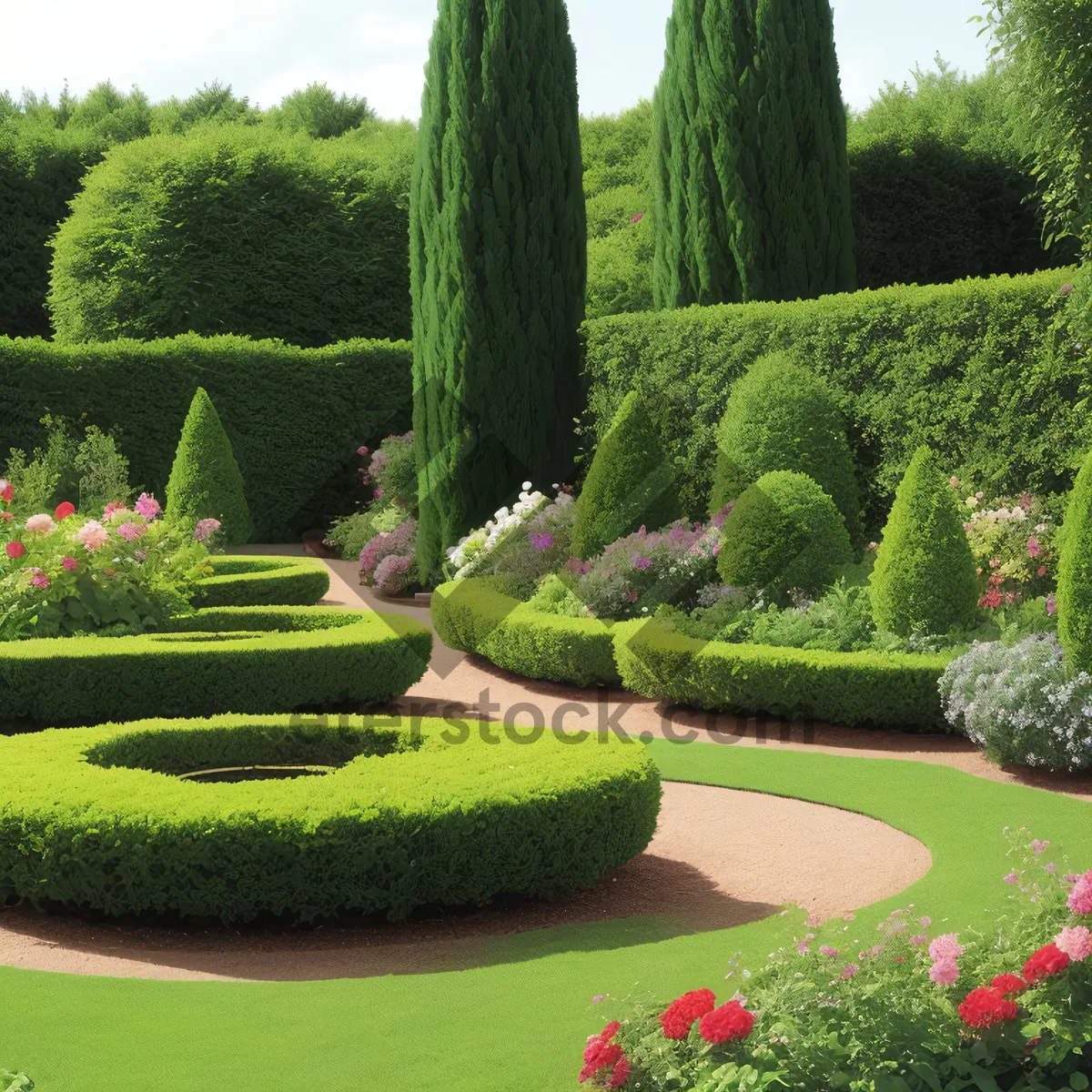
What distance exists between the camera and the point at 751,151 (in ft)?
53.0

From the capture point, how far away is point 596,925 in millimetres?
5664

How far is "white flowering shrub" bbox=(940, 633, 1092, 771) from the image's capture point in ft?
25.8

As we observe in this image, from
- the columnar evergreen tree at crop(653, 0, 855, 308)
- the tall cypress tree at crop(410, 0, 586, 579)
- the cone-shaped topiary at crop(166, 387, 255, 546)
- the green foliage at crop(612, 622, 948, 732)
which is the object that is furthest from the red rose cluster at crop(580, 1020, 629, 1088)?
the cone-shaped topiary at crop(166, 387, 255, 546)

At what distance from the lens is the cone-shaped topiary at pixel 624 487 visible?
1322 centimetres

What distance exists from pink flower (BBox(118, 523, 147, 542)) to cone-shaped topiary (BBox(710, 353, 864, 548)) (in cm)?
512

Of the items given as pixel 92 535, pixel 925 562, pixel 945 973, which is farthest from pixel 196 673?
pixel 945 973

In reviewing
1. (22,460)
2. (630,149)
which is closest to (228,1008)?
(22,460)

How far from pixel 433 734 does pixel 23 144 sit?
26.3 metres

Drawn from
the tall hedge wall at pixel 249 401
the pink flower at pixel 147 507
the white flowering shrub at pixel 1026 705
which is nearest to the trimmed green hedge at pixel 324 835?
the white flowering shrub at pixel 1026 705

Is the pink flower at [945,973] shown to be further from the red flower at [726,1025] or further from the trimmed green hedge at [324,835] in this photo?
the trimmed green hedge at [324,835]

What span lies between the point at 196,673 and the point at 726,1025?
21.4ft

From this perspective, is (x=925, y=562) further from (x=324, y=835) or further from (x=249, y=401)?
(x=249, y=401)

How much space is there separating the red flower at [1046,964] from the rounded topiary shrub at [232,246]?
79.1ft

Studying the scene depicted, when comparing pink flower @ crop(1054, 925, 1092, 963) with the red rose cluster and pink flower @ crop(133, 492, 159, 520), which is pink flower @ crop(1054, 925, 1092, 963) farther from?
pink flower @ crop(133, 492, 159, 520)
